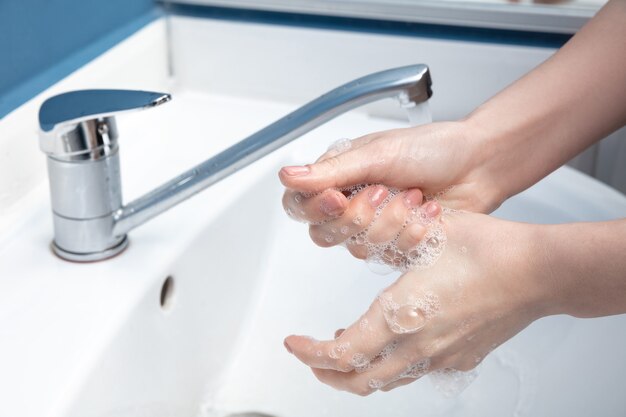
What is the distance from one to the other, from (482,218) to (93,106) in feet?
0.88

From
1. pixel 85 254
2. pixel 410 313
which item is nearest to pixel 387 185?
pixel 410 313

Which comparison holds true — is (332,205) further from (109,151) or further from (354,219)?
(109,151)

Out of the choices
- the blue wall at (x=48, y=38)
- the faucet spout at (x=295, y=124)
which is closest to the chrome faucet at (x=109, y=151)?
the faucet spout at (x=295, y=124)

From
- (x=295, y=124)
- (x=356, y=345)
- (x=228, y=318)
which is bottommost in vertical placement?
(x=228, y=318)

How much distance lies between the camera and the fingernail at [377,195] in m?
0.54

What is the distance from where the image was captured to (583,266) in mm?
449

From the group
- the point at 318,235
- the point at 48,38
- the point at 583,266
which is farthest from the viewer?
the point at 48,38

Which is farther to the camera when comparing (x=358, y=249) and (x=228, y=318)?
(x=228, y=318)

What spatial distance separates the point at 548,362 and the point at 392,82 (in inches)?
11.7

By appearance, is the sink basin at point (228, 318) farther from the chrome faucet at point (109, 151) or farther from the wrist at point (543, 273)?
the wrist at point (543, 273)

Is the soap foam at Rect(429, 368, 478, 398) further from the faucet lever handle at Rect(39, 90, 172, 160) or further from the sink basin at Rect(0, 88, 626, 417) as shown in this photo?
the faucet lever handle at Rect(39, 90, 172, 160)

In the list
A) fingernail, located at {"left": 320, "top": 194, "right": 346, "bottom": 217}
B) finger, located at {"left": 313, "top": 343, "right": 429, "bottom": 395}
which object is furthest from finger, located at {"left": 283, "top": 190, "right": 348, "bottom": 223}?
finger, located at {"left": 313, "top": 343, "right": 429, "bottom": 395}

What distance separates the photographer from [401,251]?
0.55m

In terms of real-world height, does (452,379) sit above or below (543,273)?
below
